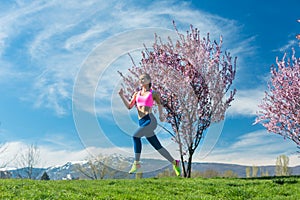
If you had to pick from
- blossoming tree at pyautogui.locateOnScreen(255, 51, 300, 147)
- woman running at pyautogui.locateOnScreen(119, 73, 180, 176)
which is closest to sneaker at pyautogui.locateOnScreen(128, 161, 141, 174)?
woman running at pyautogui.locateOnScreen(119, 73, 180, 176)

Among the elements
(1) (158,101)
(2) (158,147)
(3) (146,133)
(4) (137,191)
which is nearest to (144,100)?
(1) (158,101)

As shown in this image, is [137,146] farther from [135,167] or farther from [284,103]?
[284,103]

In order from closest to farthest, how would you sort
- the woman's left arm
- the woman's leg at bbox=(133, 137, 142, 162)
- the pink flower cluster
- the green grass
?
the green grass, the woman's leg at bbox=(133, 137, 142, 162), the woman's left arm, the pink flower cluster

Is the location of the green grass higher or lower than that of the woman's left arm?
lower

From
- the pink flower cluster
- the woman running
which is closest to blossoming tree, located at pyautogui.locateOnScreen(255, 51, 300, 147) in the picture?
the pink flower cluster

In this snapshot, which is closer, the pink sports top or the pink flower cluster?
the pink sports top

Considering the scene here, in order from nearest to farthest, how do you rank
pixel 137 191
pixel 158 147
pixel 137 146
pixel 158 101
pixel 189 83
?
pixel 137 146 < pixel 158 147 < pixel 158 101 < pixel 137 191 < pixel 189 83

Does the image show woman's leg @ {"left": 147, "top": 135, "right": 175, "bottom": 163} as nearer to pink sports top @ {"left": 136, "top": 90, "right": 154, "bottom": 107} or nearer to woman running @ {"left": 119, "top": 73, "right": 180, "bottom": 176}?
woman running @ {"left": 119, "top": 73, "right": 180, "bottom": 176}

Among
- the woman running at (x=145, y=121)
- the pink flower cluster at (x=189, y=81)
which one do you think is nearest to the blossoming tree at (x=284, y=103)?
the pink flower cluster at (x=189, y=81)

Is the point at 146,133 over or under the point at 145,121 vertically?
under

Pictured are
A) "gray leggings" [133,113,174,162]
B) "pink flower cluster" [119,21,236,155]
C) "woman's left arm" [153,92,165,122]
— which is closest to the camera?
"gray leggings" [133,113,174,162]

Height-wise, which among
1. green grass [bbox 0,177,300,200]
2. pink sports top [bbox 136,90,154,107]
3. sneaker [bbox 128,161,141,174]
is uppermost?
pink sports top [bbox 136,90,154,107]

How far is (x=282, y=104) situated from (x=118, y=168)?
19.8 meters

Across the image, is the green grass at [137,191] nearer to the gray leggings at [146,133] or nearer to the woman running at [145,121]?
the woman running at [145,121]
